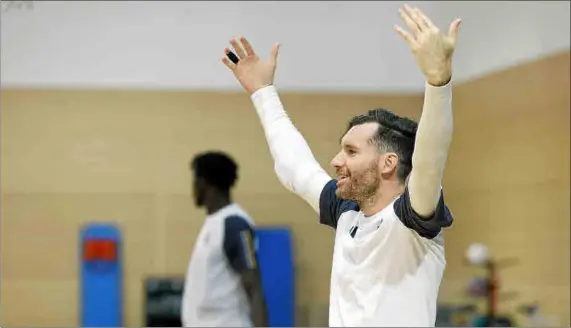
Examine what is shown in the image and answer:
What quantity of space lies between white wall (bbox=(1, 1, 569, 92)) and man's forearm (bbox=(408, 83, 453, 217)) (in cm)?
298

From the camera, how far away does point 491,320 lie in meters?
4.39

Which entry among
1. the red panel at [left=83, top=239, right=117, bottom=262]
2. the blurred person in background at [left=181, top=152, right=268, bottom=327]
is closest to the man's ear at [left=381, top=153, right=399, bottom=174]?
the blurred person in background at [left=181, top=152, right=268, bottom=327]

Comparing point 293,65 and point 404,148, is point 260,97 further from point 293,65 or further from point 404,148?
point 293,65

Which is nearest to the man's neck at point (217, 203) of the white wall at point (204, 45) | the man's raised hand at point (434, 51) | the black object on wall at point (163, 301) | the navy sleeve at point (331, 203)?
the black object on wall at point (163, 301)

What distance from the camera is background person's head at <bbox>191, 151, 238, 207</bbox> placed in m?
3.71

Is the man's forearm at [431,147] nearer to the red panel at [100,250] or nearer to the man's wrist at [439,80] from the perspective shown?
the man's wrist at [439,80]

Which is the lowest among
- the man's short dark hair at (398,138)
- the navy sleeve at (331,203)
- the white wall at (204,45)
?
the navy sleeve at (331,203)

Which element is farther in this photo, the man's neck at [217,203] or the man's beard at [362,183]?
the man's neck at [217,203]

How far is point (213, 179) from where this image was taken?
12.3 ft

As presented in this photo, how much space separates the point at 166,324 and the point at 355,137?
307cm

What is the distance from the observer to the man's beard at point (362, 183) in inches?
73.0

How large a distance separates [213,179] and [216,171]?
37 mm

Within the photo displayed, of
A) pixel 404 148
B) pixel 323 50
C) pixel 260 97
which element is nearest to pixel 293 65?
pixel 323 50

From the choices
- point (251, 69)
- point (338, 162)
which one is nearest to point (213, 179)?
point (251, 69)
